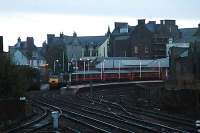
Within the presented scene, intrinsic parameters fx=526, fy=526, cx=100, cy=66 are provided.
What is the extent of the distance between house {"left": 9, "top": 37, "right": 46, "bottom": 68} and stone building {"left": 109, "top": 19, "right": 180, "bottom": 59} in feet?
→ 78.3

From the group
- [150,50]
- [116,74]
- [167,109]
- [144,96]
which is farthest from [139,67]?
[167,109]

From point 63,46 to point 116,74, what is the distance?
48.7 metres

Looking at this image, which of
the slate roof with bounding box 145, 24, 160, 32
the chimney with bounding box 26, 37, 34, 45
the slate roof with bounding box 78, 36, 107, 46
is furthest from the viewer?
the chimney with bounding box 26, 37, 34, 45

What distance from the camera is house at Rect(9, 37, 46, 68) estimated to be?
131000mm

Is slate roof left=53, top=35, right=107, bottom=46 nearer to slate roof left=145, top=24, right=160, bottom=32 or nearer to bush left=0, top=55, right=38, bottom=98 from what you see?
slate roof left=145, top=24, right=160, bottom=32

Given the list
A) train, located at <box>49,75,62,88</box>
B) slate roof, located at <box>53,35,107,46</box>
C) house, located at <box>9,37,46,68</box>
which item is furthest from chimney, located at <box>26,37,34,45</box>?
train, located at <box>49,75,62,88</box>

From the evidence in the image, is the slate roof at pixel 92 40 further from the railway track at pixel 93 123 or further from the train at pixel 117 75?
the railway track at pixel 93 123

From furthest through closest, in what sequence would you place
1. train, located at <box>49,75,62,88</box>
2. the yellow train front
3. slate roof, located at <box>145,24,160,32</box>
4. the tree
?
the tree < slate roof, located at <box>145,24,160,32</box> < train, located at <box>49,75,62,88</box> < the yellow train front

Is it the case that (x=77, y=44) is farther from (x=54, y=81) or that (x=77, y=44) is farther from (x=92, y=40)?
(x=54, y=81)

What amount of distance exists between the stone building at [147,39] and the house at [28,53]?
23.9m

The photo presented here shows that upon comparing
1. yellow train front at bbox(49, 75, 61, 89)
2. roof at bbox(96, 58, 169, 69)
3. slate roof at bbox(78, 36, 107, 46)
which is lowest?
yellow train front at bbox(49, 75, 61, 89)

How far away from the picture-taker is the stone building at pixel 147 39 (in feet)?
353

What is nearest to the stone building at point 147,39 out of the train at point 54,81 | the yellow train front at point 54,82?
the train at point 54,81

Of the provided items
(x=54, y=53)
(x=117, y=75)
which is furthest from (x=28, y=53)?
(x=117, y=75)
